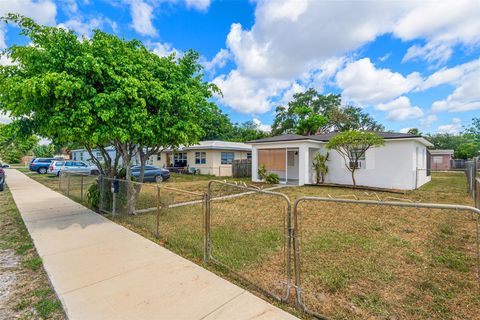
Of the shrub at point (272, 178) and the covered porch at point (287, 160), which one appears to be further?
the shrub at point (272, 178)

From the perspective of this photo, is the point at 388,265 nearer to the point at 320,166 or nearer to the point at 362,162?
the point at 362,162

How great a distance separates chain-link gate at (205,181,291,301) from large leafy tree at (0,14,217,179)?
2.52 m

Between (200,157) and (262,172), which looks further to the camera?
(200,157)

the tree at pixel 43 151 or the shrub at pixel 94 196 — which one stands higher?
the tree at pixel 43 151

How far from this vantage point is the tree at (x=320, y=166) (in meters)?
15.1

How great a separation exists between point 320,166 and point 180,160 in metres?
14.8

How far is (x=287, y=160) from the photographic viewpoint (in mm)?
16953

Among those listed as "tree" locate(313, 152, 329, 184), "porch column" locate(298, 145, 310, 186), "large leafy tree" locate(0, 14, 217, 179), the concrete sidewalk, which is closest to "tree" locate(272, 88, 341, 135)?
"tree" locate(313, 152, 329, 184)

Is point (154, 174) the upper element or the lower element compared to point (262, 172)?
lower

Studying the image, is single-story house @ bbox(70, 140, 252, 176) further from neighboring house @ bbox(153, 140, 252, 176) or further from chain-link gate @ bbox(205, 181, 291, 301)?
chain-link gate @ bbox(205, 181, 291, 301)

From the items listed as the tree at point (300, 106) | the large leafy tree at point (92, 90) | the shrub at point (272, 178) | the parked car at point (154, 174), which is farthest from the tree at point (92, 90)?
the tree at point (300, 106)

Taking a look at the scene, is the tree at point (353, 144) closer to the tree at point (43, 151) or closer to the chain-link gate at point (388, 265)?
the chain-link gate at point (388, 265)

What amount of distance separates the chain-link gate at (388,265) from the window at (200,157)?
16.5 meters

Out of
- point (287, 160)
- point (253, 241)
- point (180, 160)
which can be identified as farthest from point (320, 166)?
point (180, 160)
